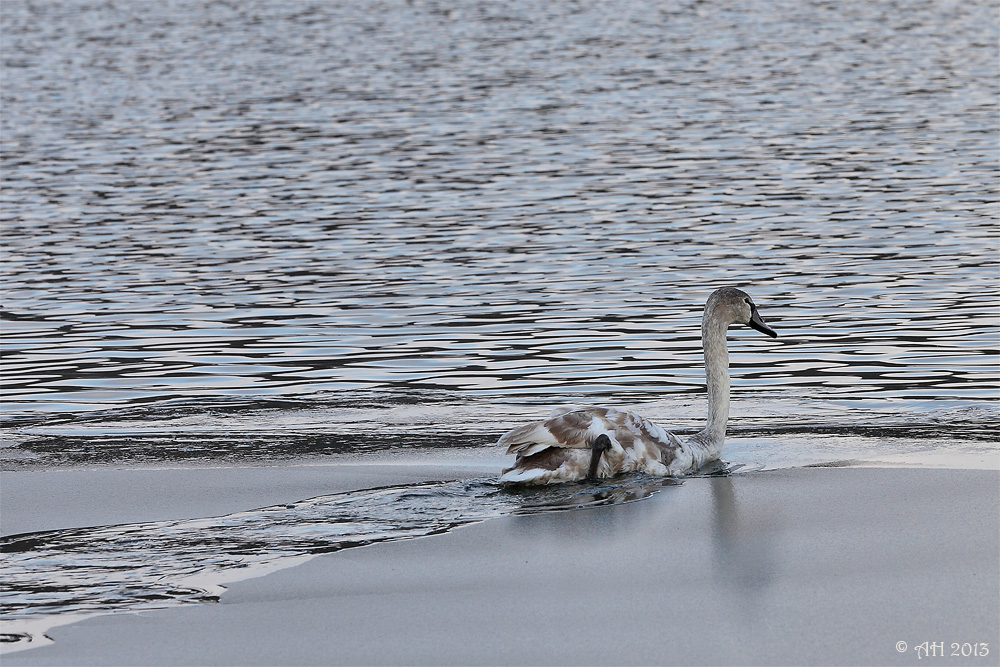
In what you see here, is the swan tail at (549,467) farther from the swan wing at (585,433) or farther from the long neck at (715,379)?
the long neck at (715,379)

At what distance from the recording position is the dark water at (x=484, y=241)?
1198 cm

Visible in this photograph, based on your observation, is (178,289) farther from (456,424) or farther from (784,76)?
(784,76)

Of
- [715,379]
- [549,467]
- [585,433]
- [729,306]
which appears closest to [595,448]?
[585,433]

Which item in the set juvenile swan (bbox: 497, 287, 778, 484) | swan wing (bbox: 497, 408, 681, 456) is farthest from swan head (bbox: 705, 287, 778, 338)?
swan wing (bbox: 497, 408, 681, 456)

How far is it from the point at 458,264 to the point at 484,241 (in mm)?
1386

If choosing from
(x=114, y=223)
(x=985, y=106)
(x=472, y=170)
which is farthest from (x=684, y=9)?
(x=114, y=223)

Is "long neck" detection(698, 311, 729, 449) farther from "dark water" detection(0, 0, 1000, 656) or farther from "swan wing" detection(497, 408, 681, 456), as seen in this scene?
"swan wing" detection(497, 408, 681, 456)

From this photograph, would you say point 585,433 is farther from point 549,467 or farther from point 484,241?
point 484,241

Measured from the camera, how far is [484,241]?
1912cm

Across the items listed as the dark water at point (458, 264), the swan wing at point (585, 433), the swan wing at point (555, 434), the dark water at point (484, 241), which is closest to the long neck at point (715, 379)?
the dark water at point (458, 264)

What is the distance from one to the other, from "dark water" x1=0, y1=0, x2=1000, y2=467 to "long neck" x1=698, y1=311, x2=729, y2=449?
2.09 feet

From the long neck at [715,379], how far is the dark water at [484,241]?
0.64 meters

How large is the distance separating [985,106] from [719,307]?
65.4 feet

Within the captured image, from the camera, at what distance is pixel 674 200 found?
21406 millimetres
